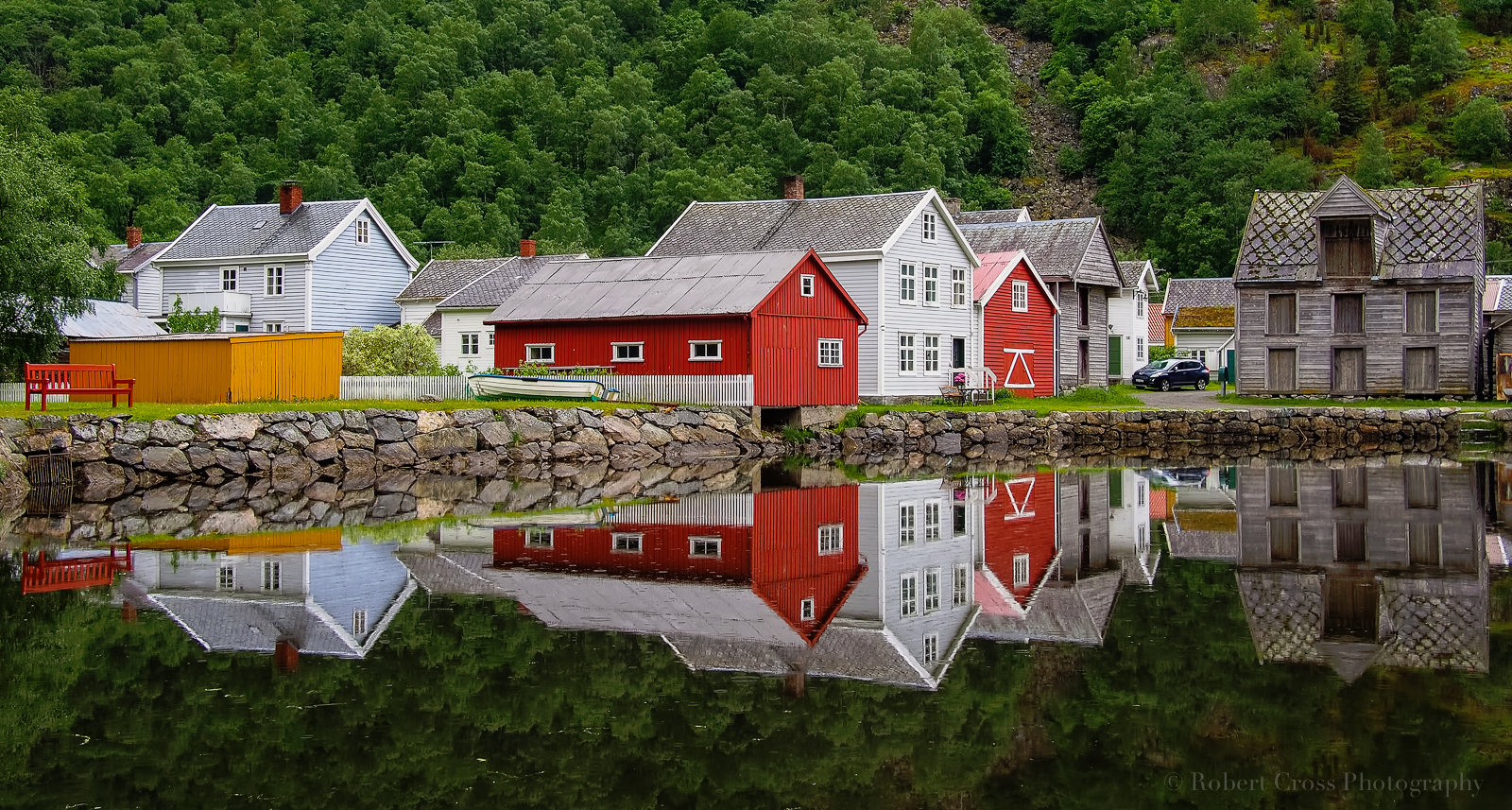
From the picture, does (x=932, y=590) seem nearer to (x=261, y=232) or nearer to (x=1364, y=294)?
(x=1364, y=294)

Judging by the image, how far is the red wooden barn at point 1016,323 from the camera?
51531 millimetres

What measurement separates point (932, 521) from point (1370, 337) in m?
34.6

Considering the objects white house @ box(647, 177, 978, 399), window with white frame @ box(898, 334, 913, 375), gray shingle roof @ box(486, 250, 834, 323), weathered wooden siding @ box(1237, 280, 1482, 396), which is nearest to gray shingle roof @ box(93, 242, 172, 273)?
gray shingle roof @ box(486, 250, 834, 323)

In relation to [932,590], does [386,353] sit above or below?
above

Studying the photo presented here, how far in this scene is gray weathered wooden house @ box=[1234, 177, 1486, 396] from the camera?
49375mm

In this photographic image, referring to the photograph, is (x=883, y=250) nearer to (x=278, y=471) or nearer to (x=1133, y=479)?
(x=1133, y=479)

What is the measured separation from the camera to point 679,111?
4557 inches

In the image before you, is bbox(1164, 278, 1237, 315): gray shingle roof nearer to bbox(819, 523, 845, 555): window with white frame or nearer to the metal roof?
the metal roof

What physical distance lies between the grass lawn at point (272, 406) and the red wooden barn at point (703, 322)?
8.76 ft

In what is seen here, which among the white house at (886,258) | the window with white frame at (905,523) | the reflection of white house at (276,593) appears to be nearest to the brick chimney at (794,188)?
the white house at (886,258)

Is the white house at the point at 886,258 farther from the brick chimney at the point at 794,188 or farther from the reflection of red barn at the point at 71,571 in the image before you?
the reflection of red barn at the point at 71,571

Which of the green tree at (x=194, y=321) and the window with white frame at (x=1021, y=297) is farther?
the green tree at (x=194, y=321)

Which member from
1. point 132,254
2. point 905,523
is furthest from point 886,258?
point 132,254

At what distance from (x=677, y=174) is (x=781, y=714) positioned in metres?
90.6
